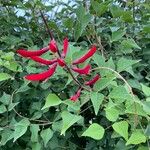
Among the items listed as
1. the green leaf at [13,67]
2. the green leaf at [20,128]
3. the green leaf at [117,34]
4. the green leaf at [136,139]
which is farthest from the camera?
the green leaf at [117,34]

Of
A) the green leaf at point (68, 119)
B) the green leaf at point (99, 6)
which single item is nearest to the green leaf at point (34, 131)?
the green leaf at point (68, 119)

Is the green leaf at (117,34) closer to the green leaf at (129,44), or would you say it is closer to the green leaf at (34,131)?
the green leaf at (129,44)

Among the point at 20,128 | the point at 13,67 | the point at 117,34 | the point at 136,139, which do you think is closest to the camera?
the point at 136,139

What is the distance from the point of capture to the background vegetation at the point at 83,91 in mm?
1157

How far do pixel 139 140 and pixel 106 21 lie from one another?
0.84 meters

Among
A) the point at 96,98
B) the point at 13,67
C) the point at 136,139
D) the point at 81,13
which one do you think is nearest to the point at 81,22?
the point at 81,13

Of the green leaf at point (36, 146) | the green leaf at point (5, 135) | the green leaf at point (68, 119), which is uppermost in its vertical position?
the green leaf at point (68, 119)

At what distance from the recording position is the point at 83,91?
1203 millimetres

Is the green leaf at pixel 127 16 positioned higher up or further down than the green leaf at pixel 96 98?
further down

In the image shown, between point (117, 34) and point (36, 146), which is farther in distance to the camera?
point (117, 34)

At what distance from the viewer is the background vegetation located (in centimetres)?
116

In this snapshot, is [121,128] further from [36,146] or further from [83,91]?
[36,146]

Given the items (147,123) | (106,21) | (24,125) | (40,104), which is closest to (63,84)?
(40,104)

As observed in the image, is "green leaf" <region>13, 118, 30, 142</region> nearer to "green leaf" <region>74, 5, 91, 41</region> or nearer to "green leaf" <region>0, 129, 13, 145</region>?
"green leaf" <region>0, 129, 13, 145</region>
